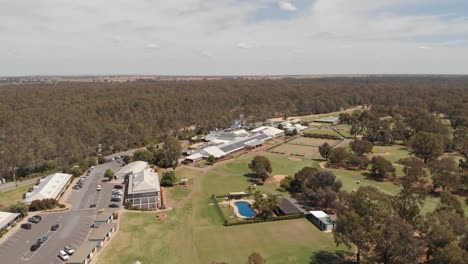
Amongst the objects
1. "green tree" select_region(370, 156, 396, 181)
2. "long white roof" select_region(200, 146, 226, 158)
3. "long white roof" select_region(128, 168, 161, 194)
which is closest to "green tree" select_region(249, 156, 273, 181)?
"long white roof" select_region(200, 146, 226, 158)

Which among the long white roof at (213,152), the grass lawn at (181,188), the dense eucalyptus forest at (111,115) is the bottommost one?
the grass lawn at (181,188)

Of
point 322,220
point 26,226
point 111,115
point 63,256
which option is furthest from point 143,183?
point 111,115

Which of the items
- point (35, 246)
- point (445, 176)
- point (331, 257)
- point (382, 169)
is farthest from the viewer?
point (382, 169)


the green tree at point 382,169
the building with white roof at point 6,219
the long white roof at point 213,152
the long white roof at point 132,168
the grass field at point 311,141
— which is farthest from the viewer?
the grass field at point 311,141

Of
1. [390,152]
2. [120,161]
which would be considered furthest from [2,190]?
[390,152]

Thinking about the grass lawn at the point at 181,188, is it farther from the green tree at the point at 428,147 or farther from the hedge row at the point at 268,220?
the green tree at the point at 428,147

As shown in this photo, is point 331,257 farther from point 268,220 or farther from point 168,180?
point 168,180

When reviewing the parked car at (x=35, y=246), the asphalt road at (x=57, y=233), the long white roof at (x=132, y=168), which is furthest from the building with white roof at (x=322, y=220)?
the long white roof at (x=132, y=168)
